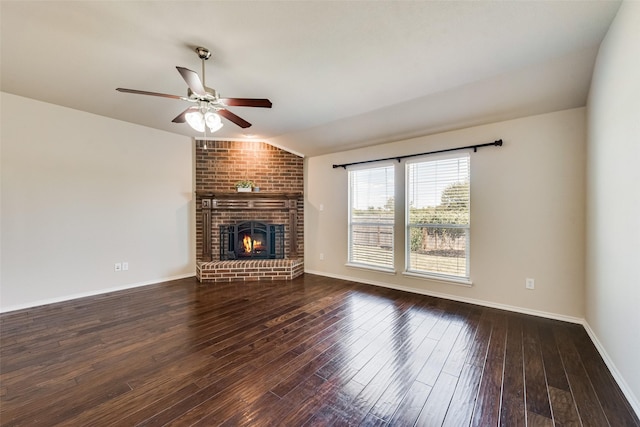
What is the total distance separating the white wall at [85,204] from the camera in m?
3.28

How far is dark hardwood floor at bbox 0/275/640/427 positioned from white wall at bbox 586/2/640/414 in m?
0.29

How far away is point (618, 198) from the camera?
6.31 ft

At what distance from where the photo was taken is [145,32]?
2.05m

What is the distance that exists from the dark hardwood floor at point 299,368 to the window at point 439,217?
633 millimetres

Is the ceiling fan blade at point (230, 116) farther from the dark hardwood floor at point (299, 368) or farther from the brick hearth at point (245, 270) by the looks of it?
the brick hearth at point (245, 270)

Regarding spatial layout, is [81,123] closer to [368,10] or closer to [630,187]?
[368,10]

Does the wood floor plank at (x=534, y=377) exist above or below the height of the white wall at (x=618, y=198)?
below

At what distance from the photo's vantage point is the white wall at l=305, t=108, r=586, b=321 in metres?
2.87

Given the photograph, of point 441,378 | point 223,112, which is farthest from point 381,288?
point 223,112

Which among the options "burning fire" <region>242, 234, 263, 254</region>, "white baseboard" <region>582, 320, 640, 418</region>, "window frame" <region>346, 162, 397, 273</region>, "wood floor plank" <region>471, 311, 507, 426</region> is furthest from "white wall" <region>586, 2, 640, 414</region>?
"burning fire" <region>242, 234, 263, 254</region>

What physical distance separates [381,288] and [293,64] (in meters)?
3.42

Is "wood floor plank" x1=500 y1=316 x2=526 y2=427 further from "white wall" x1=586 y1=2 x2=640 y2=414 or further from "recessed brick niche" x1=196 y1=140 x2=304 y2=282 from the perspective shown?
"recessed brick niche" x1=196 y1=140 x2=304 y2=282

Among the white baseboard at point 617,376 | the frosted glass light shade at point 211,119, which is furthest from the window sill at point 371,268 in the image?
the frosted glass light shade at point 211,119

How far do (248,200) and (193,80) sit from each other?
3.19 m
